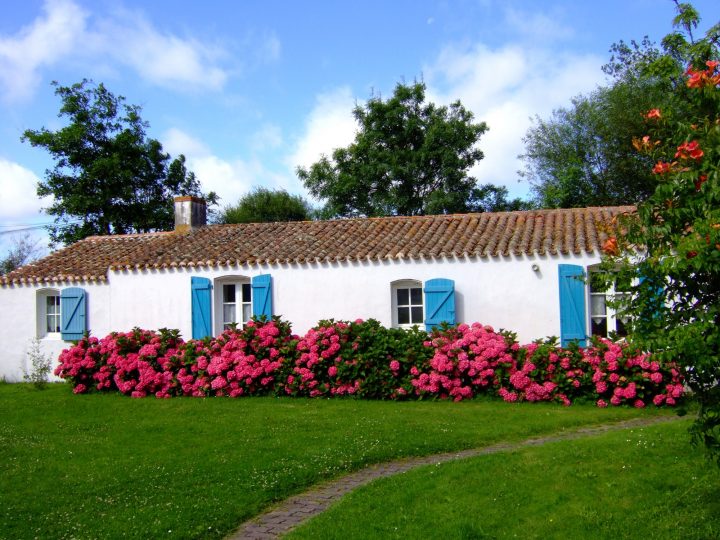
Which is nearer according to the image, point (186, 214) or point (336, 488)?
point (336, 488)

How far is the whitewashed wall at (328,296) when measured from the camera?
1402cm

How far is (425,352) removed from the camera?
12.9 m

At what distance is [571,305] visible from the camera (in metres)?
13.6

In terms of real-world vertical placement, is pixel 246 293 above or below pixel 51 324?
above

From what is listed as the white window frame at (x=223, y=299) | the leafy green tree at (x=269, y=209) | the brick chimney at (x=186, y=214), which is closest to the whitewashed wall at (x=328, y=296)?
the white window frame at (x=223, y=299)

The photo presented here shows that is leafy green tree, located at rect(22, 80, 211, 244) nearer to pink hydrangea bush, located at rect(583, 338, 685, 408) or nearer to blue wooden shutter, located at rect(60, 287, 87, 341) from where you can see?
blue wooden shutter, located at rect(60, 287, 87, 341)

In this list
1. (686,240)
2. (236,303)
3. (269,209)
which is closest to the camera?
(686,240)

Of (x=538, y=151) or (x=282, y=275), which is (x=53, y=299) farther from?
(x=538, y=151)

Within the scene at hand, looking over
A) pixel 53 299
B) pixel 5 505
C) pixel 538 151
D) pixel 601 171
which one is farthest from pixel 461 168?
pixel 5 505

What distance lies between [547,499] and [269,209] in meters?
32.6

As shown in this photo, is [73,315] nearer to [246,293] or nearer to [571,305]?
[246,293]

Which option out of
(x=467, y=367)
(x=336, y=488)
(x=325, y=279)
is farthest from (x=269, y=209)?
(x=336, y=488)

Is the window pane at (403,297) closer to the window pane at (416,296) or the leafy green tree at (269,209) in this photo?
the window pane at (416,296)

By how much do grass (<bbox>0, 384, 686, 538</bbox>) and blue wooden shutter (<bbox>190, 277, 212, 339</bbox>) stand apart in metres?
3.10
